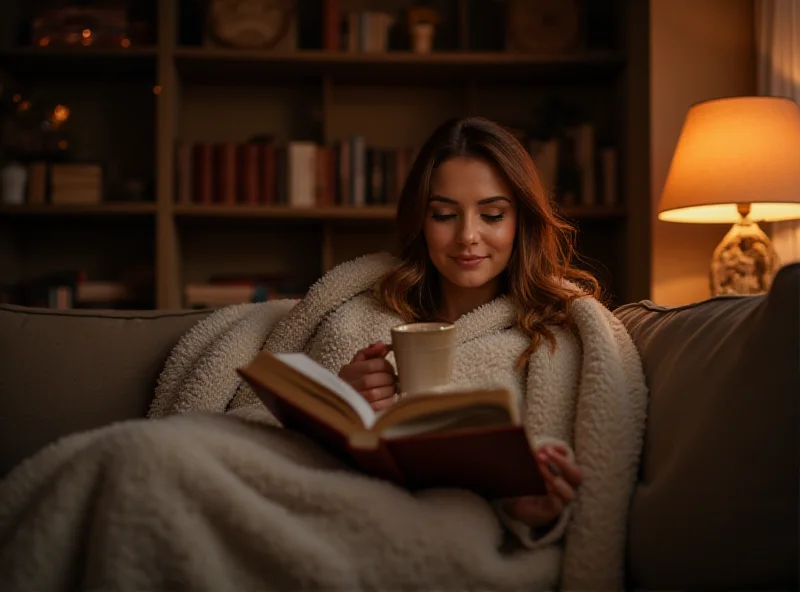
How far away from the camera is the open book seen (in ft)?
2.66

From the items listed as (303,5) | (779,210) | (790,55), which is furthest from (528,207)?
(303,5)

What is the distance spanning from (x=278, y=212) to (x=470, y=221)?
5.11 feet

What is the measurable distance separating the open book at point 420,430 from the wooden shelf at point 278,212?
200 cm

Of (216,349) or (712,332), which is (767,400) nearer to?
(712,332)

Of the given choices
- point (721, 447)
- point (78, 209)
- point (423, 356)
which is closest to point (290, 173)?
point (78, 209)

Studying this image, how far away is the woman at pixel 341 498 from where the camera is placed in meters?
0.80

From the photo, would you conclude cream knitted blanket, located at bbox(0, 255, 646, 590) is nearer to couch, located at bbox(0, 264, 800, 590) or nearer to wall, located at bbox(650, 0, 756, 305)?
couch, located at bbox(0, 264, 800, 590)

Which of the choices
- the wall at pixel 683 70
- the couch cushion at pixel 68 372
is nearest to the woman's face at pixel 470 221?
the couch cushion at pixel 68 372

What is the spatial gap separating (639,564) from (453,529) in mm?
251

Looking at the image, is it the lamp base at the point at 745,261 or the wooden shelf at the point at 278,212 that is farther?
the wooden shelf at the point at 278,212

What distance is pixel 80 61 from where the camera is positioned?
9.64ft

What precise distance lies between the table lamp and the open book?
144cm

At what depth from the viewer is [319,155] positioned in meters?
2.98

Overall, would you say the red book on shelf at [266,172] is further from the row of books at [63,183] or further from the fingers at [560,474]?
the fingers at [560,474]
